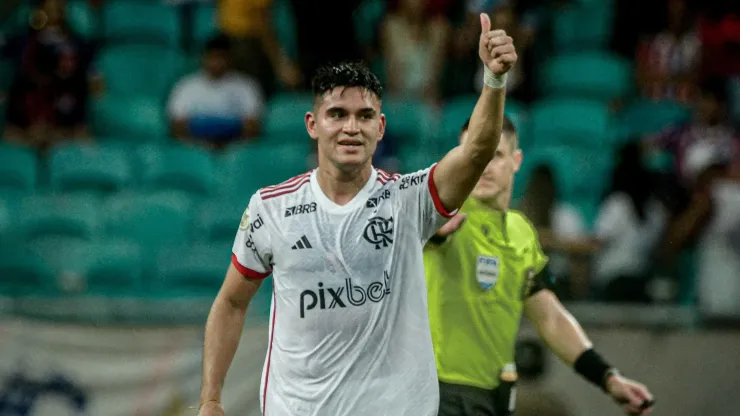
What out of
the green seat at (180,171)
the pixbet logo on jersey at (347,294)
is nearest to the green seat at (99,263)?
the green seat at (180,171)

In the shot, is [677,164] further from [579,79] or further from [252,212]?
[252,212]

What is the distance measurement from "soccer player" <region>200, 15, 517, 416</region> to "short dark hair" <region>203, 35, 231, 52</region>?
227 inches

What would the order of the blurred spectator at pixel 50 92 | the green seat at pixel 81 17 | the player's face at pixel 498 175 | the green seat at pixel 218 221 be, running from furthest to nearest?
the green seat at pixel 81 17
the blurred spectator at pixel 50 92
the green seat at pixel 218 221
the player's face at pixel 498 175

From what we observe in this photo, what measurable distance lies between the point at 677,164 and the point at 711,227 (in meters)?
1.44

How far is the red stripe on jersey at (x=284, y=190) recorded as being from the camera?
417 cm

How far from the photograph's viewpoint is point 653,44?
33.3 ft

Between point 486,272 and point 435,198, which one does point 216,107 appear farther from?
point 435,198

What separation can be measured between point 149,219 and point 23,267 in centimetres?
106

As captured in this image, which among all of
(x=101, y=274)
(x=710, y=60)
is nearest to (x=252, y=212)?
(x=101, y=274)

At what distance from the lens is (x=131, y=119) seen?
32.9ft

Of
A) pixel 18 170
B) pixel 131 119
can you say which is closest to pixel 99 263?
pixel 18 170

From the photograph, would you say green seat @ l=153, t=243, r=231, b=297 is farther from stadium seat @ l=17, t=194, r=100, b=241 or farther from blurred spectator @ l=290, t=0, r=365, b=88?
blurred spectator @ l=290, t=0, r=365, b=88

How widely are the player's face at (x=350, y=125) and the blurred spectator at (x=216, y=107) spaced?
229 inches

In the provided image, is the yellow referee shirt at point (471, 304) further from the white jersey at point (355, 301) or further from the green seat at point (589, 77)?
the green seat at point (589, 77)
